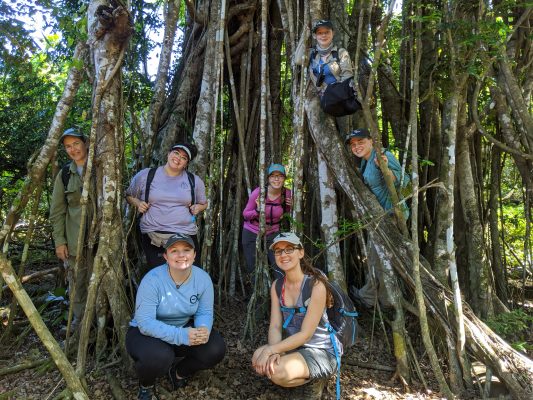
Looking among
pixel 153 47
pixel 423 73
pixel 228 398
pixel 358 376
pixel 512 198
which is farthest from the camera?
pixel 512 198

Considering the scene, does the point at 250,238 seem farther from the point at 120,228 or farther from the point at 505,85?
the point at 505,85

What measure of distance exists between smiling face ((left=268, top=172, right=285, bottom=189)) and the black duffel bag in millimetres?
842

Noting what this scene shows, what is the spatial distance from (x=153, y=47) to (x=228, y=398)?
4931 mm

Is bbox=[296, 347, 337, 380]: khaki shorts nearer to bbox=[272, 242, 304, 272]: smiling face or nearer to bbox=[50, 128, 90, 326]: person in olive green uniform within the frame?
bbox=[272, 242, 304, 272]: smiling face

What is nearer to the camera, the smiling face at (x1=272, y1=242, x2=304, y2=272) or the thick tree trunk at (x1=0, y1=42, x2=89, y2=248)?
the smiling face at (x1=272, y1=242, x2=304, y2=272)

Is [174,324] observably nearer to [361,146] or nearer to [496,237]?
[361,146]

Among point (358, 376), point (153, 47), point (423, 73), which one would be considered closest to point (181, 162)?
point (358, 376)

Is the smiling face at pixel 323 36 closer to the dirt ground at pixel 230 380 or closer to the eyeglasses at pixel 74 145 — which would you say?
the eyeglasses at pixel 74 145

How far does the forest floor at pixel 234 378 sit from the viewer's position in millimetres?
2957

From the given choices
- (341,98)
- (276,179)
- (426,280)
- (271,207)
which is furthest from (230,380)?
(341,98)

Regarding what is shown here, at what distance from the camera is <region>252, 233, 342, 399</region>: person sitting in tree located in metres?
2.70

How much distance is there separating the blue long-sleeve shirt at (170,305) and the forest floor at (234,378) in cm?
46

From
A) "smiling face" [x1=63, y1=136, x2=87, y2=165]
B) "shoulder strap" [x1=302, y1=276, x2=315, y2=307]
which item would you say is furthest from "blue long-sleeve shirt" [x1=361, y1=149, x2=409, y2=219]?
"smiling face" [x1=63, y1=136, x2=87, y2=165]

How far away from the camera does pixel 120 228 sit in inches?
137
